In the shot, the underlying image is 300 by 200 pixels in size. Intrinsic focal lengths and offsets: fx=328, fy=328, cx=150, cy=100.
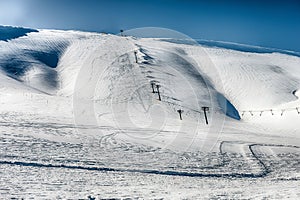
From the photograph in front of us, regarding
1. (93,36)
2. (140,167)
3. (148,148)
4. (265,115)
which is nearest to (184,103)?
(265,115)

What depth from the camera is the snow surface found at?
39.7 feet

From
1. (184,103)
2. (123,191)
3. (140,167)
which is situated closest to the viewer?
(123,191)

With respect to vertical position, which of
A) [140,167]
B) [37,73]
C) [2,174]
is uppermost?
[2,174]

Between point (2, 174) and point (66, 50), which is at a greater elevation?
point (2, 174)

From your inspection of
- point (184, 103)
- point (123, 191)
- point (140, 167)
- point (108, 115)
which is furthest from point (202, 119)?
point (123, 191)

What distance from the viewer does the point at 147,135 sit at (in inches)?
846

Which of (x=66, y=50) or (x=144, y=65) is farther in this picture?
(x=66, y=50)

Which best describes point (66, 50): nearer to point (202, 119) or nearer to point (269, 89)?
point (269, 89)

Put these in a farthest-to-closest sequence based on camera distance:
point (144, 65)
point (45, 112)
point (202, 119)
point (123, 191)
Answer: point (144, 65) → point (202, 119) → point (45, 112) → point (123, 191)

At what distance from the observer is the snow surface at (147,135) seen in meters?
12.1

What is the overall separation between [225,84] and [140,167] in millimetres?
42866

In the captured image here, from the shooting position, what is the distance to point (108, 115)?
89.4 feet

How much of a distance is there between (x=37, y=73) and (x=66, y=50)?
2336 cm

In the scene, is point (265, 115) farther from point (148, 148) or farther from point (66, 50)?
point (66, 50)
